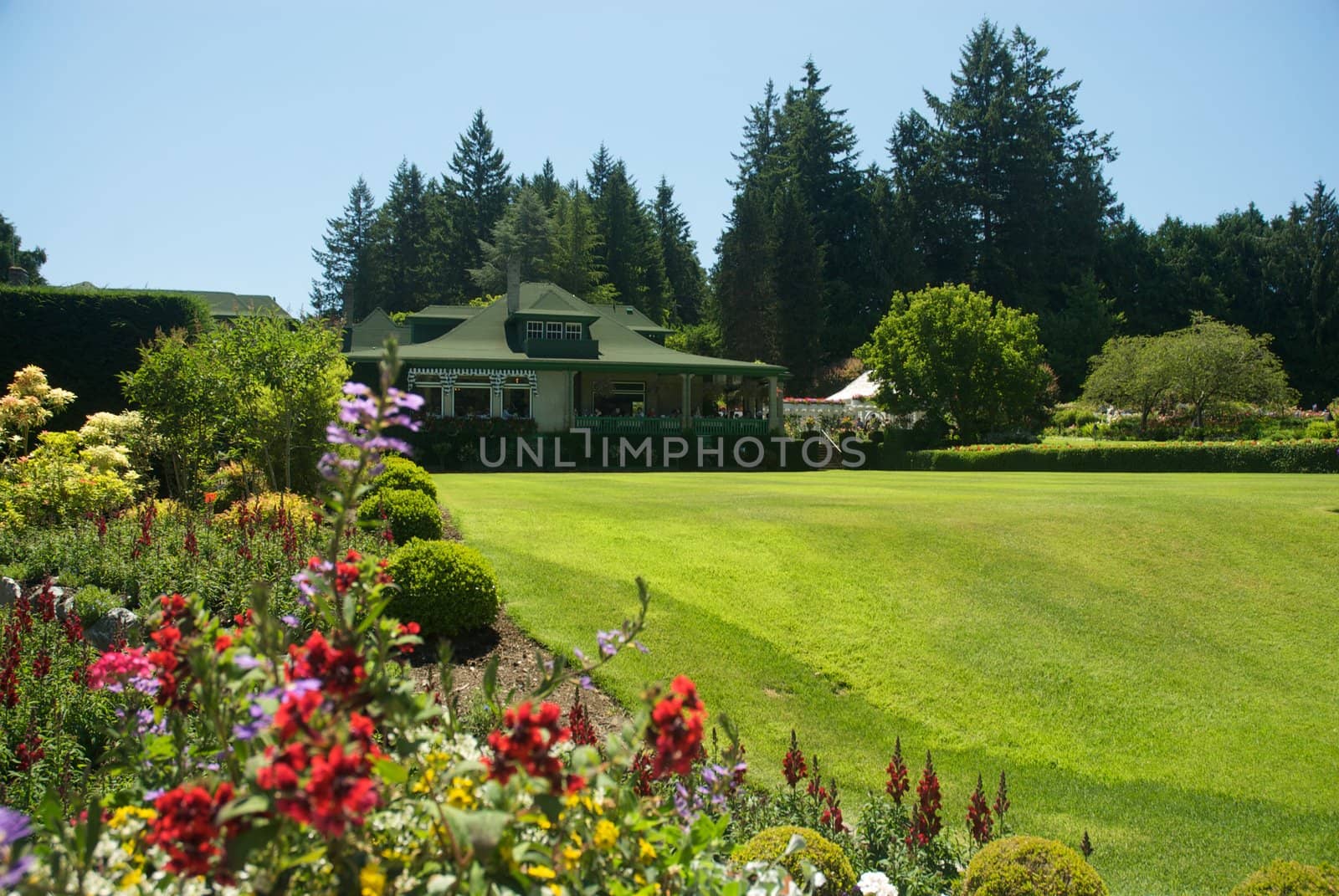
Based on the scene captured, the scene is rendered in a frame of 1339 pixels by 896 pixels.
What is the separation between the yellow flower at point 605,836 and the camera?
2148mm

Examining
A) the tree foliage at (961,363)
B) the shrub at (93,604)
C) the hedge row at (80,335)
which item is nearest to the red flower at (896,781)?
the shrub at (93,604)

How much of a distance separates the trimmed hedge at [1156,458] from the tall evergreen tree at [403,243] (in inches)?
2249

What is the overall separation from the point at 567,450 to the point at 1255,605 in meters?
22.3

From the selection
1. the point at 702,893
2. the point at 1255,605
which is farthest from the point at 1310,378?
the point at 702,893

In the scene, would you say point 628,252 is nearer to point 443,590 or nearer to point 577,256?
point 577,256

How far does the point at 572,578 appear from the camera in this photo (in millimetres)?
9734

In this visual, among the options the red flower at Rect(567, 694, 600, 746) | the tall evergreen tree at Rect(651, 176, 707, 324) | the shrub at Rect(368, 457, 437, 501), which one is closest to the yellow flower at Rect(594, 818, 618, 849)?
the red flower at Rect(567, 694, 600, 746)

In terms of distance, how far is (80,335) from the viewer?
66.7 ft

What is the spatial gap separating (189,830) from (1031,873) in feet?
10.9

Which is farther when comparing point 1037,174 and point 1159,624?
point 1037,174

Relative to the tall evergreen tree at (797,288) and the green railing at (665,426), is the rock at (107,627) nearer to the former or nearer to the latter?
the green railing at (665,426)

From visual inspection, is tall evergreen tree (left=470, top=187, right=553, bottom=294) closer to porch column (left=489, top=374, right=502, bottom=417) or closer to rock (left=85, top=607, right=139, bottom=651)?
porch column (left=489, top=374, right=502, bottom=417)

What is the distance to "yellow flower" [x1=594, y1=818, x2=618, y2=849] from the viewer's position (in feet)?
7.05

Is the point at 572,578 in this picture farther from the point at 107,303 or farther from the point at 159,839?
the point at 107,303
